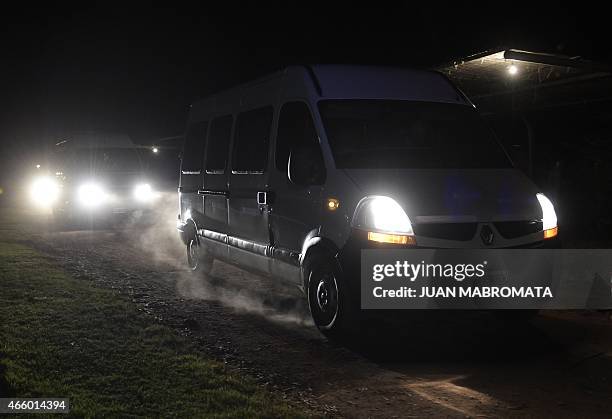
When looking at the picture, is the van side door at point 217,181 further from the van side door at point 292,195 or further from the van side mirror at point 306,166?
the van side mirror at point 306,166

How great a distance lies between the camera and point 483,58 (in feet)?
46.4

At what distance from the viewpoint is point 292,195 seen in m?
6.36

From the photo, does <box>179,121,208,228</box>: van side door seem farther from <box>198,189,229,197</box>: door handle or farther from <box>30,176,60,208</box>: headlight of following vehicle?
<box>30,176,60,208</box>: headlight of following vehicle

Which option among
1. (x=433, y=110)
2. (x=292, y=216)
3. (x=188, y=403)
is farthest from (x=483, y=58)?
(x=188, y=403)

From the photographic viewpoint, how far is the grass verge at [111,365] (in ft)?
13.5

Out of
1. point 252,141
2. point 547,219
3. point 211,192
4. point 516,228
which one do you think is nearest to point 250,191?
point 252,141

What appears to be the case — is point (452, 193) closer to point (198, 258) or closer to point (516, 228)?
point (516, 228)

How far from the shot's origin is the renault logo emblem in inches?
208

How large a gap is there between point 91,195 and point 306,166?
1241cm

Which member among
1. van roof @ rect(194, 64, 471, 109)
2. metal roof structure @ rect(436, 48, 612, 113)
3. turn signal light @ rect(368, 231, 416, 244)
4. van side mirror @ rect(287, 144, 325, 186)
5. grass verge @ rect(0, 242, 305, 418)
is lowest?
grass verge @ rect(0, 242, 305, 418)

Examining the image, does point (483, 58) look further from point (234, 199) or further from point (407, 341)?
point (407, 341)

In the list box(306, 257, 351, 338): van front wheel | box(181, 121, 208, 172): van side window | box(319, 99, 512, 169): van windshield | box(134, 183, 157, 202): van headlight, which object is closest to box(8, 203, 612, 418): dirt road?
box(306, 257, 351, 338): van front wheel

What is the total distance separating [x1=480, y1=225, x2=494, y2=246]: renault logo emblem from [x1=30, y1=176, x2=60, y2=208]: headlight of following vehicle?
15469 millimetres

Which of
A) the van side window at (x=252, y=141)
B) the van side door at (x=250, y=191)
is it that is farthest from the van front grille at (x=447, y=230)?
the van side window at (x=252, y=141)
